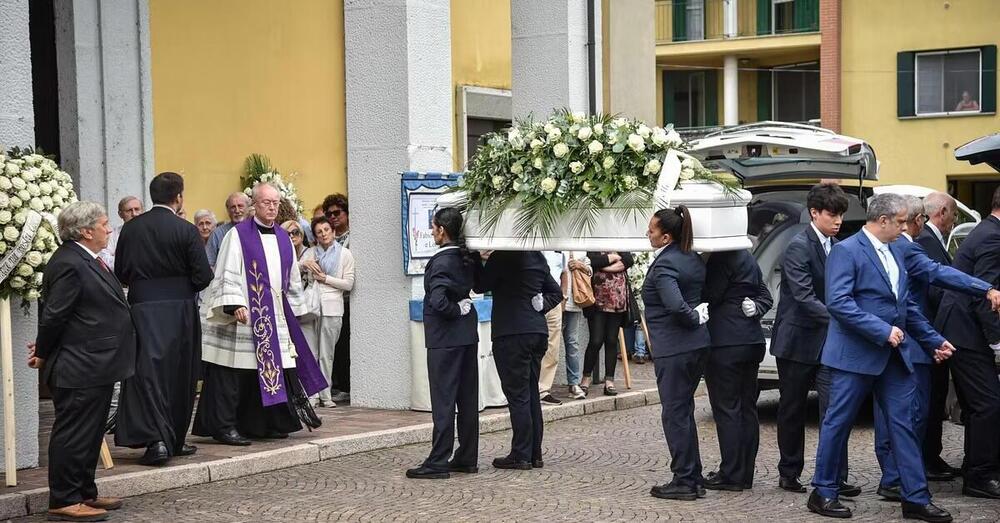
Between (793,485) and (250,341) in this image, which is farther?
(250,341)

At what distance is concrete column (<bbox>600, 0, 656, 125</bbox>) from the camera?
56.9 ft

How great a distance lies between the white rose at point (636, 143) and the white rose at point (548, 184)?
1.84 ft

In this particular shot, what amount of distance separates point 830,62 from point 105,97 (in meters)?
24.9

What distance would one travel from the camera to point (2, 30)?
9.41 meters

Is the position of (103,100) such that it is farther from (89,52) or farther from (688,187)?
(688,187)

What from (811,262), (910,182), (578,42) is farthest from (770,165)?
(910,182)

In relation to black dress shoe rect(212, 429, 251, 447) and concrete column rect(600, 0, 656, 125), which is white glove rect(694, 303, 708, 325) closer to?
black dress shoe rect(212, 429, 251, 447)

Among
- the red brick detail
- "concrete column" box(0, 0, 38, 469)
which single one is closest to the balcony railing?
the red brick detail

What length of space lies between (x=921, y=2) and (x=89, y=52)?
24.8 m

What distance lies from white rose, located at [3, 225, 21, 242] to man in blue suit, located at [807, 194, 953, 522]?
512 centimetres

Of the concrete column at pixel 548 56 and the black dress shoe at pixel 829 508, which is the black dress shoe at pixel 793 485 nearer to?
the black dress shoe at pixel 829 508

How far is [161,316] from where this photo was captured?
9.98 m

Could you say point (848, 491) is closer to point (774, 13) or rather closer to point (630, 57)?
point (630, 57)

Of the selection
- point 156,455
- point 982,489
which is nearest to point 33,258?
point 156,455
